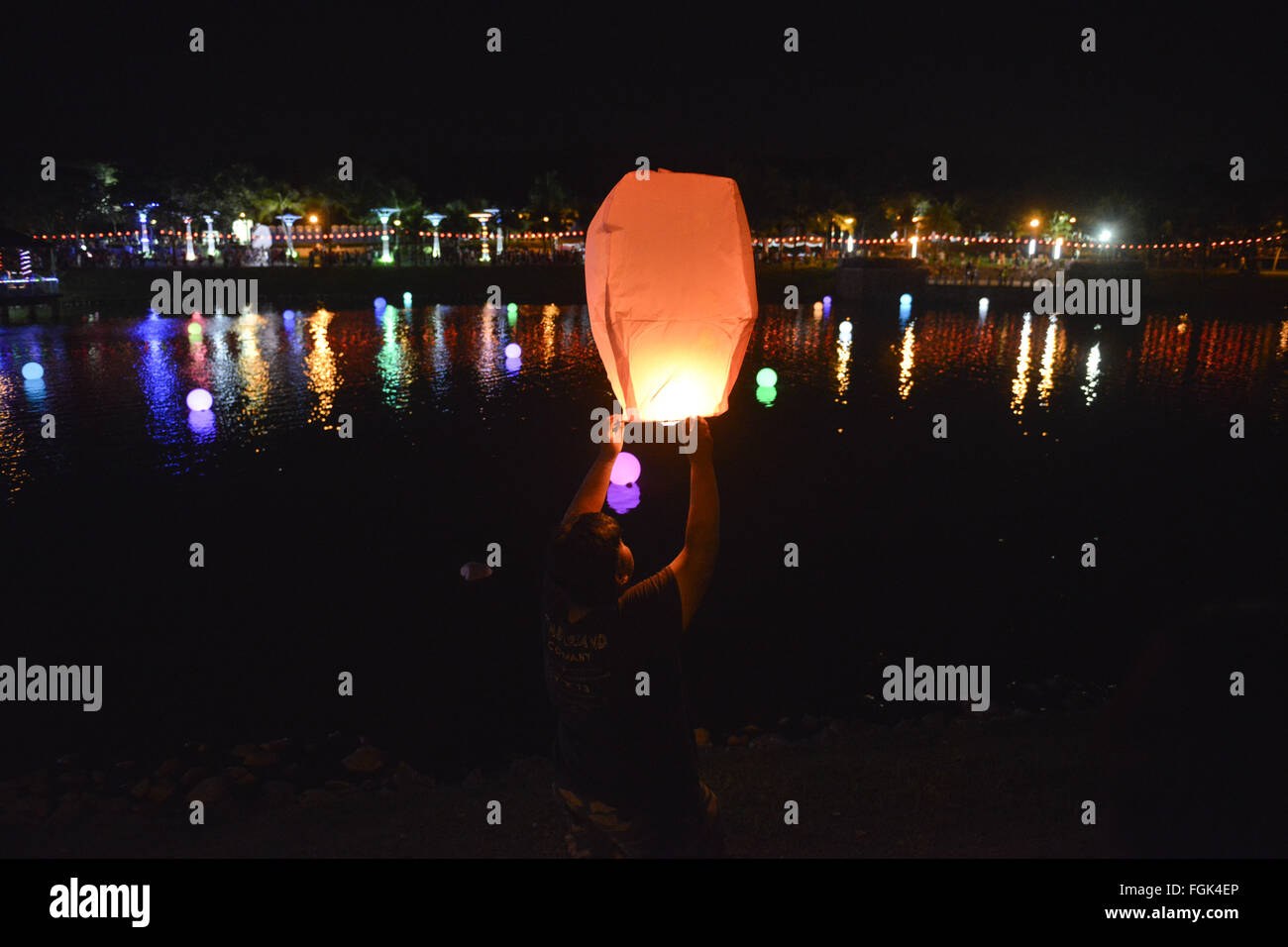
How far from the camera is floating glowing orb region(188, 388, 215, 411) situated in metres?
15.4

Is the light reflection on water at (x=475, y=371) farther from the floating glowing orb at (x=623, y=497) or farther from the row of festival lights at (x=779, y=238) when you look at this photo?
the row of festival lights at (x=779, y=238)

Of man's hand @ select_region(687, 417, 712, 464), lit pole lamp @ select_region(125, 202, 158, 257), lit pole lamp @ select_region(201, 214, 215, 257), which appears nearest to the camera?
man's hand @ select_region(687, 417, 712, 464)

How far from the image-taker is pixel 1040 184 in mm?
85062

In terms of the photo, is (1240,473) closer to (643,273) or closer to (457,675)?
(457,675)

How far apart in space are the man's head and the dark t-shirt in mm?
76

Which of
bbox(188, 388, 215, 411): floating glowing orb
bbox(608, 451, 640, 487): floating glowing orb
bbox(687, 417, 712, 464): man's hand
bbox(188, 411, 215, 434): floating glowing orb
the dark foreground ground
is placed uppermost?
bbox(687, 417, 712, 464): man's hand

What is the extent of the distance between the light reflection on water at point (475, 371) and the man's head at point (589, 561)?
11.4 meters

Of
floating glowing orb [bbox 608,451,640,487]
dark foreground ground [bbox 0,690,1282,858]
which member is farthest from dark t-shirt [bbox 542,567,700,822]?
floating glowing orb [bbox 608,451,640,487]

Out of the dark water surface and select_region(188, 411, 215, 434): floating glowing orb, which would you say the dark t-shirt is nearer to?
the dark water surface

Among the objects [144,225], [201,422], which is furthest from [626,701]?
[144,225]

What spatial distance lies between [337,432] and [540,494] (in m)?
4.85

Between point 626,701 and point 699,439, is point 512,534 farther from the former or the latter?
point 626,701

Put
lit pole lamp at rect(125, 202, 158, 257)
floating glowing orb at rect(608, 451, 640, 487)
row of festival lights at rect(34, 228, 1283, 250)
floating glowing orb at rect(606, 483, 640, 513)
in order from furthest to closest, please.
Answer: row of festival lights at rect(34, 228, 1283, 250)
lit pole lamp at rect(125, 202, 158, 257)
floating glowing orb at rect(608, 451, 640, 487)
floating glowing orb at rect(606, 483, 640, 513)

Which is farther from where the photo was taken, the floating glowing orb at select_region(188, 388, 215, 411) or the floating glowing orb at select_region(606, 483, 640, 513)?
the floating glowing orb at select_region(188, 388, 215, 411)
